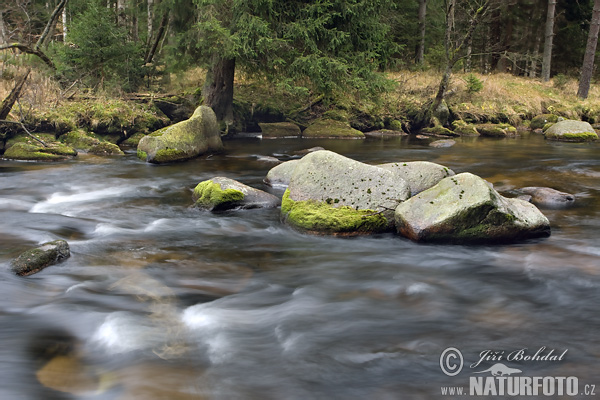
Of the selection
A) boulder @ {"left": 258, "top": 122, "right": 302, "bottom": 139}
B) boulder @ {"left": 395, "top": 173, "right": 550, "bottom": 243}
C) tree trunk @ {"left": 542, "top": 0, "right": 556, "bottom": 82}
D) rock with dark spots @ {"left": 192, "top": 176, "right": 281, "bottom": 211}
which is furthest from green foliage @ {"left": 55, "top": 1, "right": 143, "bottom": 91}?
tree trunk @ {"left": 542, "top": 0, "right": 556, "bottom": 82}

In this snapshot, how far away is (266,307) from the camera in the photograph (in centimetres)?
530

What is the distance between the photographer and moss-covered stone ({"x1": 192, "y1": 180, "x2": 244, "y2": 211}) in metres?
8.54

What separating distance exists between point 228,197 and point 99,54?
11.0 metres

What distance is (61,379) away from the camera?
12.5 ft

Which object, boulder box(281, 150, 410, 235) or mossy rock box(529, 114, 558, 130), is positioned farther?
mossy rock box(529, 114, 558, 130)

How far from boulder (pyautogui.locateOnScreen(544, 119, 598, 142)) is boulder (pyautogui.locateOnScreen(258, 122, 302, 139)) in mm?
10035

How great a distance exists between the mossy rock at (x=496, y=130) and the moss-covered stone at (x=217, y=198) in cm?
1542

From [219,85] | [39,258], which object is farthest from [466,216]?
[219,85]

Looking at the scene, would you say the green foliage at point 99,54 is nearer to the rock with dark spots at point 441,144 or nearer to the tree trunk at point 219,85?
the tree trunk at point 219,85

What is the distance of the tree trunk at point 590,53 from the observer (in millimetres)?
24516

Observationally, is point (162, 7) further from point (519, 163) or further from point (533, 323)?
point (533, 323)

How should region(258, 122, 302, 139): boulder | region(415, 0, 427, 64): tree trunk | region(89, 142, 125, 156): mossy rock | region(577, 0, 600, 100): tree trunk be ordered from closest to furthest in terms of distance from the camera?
1. region(89, 142, 125, 156): mossy rock
2. region(258, 122, 302, 139): boulder
3. region(577, 0, 600, 100): tree trunk
4. region(415, 0, 427, 64): tree trunk

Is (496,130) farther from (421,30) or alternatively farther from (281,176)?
(281,176)

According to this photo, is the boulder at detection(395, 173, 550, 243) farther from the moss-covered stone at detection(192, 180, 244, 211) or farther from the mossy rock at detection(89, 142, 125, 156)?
the mossy rock at detection(89, 142, 125, 156)
